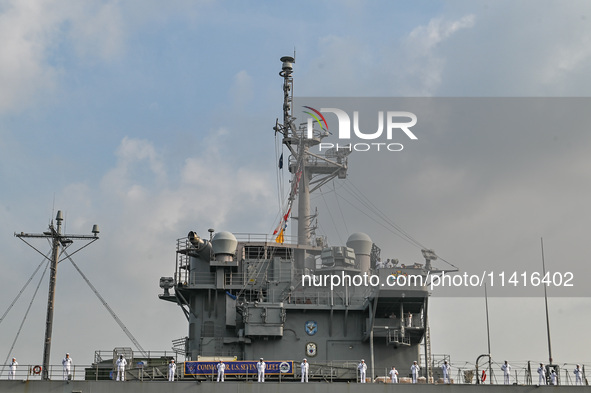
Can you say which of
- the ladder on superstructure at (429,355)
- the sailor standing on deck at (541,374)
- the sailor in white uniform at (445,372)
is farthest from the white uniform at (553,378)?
the ladder on superstructure at (429,355)

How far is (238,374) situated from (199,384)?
5.61 ft

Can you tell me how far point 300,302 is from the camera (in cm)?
3831

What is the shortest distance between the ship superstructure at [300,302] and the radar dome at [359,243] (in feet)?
0.16

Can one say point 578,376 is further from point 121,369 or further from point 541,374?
point 121,369

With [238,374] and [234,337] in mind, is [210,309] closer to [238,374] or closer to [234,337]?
[234,337]

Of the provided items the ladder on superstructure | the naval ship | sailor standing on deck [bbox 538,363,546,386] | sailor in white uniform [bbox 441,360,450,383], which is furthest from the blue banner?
sailor standing on deck [bbox 538,363,546,386]

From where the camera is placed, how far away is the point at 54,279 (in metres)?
36.6

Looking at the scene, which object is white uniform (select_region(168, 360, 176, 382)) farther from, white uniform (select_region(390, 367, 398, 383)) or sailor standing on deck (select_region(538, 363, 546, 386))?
sailor standing on deck (select_region(538, 363, 546, 386))

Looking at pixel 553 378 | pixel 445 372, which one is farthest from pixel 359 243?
pixel 553 378

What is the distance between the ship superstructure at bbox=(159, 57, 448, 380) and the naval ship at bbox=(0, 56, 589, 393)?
1.9 inches

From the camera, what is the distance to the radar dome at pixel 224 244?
4022 centimetres

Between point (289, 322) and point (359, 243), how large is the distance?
6.13 meters

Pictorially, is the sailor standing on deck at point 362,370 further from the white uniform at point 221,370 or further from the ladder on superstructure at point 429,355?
the white uniform at point 221,370

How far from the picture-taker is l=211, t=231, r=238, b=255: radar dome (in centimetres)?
4022
